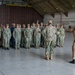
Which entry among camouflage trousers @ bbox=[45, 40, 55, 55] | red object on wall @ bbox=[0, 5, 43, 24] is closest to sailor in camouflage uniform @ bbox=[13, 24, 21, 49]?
camouflage trousers @ bbox=[45, 40, 55, 55]

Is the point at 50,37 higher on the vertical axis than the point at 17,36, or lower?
higher

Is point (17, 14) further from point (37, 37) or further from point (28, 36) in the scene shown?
point (28, 36)

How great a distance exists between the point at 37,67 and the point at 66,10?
1099 inches

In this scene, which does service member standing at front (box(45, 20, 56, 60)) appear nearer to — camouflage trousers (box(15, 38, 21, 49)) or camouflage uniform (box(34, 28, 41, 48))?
camouflage trousers (box(15, 38, 21, 49))

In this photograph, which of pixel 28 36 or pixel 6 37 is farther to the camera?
pixel 28 36

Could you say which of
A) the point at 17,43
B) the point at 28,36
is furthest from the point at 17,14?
the point at 17,43

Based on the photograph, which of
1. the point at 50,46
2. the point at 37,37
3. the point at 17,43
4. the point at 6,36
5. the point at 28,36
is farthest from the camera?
the point at 37,37

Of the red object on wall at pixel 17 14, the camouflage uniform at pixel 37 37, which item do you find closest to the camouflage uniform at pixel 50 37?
the camouflage uniform at pixel 37 37

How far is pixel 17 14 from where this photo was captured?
43.5 metres

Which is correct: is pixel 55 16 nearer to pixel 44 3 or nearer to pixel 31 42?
pixel 44 3

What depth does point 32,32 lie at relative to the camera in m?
15.4

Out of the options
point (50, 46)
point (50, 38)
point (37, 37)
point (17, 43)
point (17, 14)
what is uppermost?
point (17, 14)

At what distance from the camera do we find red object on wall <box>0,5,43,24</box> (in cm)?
4231

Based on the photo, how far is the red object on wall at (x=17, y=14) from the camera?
42.3 m
